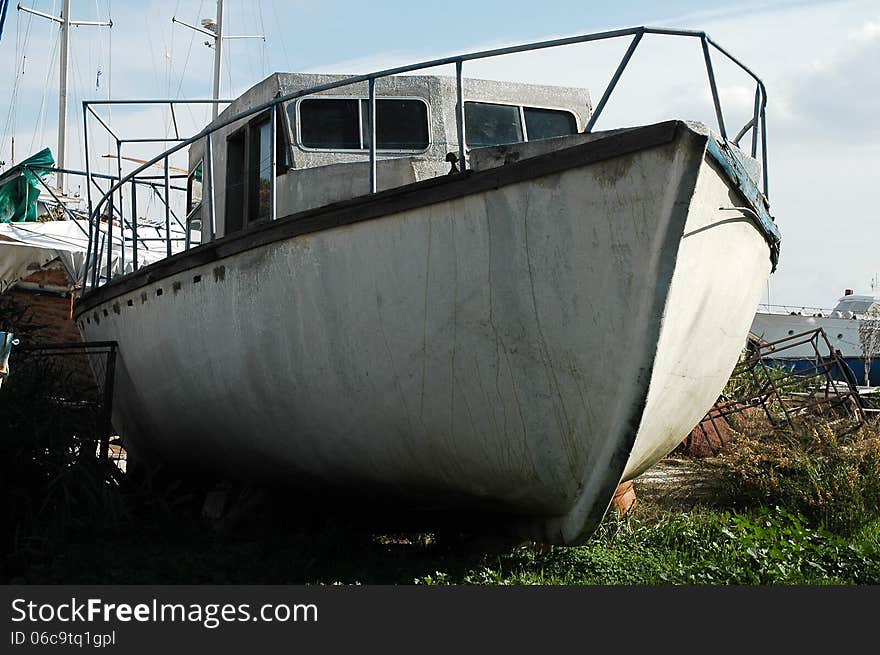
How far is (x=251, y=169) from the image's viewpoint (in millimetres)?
6617

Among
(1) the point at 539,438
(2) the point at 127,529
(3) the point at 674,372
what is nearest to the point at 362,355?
(1) the point at 539,438

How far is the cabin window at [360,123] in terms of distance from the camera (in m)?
6.32

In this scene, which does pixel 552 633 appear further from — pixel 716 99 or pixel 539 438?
pixel 716 99

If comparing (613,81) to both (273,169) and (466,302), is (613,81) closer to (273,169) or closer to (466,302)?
(466,302)

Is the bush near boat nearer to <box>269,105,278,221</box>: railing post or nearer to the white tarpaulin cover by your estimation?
<box>269,105,278,221</box>: railing post

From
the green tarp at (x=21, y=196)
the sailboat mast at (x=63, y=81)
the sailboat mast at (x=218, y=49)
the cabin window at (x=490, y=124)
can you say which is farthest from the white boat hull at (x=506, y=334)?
the sailboat mast at (x=63, y=81)

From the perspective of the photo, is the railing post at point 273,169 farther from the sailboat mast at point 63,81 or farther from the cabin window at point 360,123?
the sailboat mast at point 63,81

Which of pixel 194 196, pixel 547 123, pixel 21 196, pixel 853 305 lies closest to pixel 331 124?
pixel 547 123

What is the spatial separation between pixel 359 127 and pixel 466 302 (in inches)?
91.1

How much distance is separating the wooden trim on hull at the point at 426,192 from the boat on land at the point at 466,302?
11 millimetres

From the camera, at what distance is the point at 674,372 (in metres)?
4.58

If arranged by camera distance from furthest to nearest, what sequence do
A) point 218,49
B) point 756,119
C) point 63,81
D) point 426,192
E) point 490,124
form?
point 63,81
point 218,49
point 490,124
point 756,119
point 426,192

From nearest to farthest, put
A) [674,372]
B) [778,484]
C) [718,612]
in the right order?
[718,612], [674,372], [778,484]

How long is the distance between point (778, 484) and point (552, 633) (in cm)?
342
